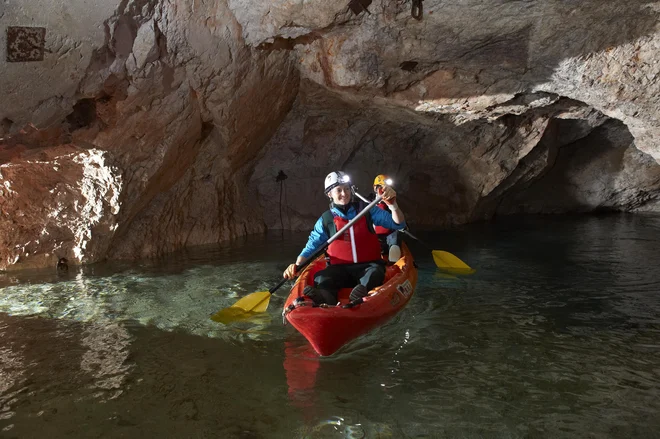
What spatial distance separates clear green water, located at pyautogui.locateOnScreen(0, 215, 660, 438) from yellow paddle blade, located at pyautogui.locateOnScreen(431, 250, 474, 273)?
26cm

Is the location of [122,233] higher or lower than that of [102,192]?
lower

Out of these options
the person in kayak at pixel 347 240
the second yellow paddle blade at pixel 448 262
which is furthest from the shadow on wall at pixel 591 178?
the person in kayak at pixel 347 240

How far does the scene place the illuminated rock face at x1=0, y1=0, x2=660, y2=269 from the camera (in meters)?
5.43

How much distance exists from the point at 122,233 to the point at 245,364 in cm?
479

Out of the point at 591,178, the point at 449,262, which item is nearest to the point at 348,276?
the point at 449,262

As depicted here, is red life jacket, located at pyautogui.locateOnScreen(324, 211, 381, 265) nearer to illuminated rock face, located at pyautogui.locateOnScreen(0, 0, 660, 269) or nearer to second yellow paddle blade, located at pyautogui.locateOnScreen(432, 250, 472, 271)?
second yellow paddle blade, located at pyautogui.locateOnScreen(432, 250, 472, 271)

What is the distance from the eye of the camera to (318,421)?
2.71 metres

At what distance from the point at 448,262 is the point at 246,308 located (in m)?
2.87

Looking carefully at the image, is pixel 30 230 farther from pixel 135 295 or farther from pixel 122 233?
pixel 135 295

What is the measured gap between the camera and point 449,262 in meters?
6.47

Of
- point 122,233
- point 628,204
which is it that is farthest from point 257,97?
point 628,204

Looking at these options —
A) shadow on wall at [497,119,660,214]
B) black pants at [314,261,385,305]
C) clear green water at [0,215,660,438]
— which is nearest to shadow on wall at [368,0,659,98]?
clear green water at [0,215,660,438]

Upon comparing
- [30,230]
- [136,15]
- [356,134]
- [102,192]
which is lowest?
[30,230]

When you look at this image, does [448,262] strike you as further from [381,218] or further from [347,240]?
[347,240]
